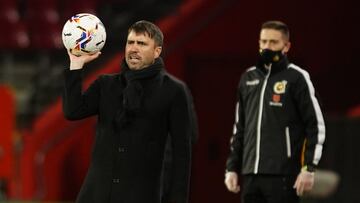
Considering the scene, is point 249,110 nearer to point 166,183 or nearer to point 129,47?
point 166,183

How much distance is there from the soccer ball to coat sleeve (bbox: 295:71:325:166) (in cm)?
174

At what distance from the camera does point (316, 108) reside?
6.05 meters

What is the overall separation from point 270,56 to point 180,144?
160 centimetres

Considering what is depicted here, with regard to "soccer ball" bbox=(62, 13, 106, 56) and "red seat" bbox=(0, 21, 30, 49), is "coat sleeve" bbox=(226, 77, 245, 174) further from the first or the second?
"red seat" bbox=(0, 21, 30, 49)

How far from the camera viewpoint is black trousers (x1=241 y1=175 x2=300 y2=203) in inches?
239

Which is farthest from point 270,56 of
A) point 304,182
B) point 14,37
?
point 14,37

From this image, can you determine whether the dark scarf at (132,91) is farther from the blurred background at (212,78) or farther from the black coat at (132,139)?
the blurred background at (212,78)

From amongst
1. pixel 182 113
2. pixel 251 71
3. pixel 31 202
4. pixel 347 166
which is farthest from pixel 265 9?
pixel 182 113

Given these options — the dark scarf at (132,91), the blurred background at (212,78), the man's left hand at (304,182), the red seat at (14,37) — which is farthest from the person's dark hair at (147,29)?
the red seat at (14,37)

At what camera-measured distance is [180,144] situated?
483 centimetres

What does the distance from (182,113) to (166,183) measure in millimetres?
1820

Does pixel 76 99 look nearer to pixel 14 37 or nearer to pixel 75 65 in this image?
pixel 75 65

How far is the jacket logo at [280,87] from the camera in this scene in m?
6.19

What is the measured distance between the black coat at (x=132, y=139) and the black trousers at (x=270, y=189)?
4.55 feet
